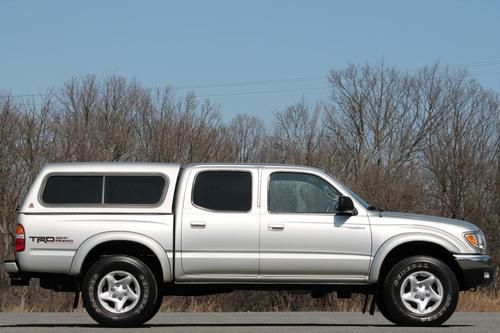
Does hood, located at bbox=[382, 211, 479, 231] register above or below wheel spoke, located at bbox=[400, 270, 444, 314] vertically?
above

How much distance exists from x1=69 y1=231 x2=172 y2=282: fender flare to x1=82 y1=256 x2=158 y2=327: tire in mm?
169

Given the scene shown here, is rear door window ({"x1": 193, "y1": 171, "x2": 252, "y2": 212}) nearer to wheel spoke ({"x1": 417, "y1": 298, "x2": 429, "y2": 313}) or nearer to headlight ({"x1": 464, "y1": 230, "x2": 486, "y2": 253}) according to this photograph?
wheel spoke ({"x1": 417, "y1": 298, "x2": 429, "y2": 313})

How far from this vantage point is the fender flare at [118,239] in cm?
1215

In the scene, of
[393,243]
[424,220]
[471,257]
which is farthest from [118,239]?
[471,257]

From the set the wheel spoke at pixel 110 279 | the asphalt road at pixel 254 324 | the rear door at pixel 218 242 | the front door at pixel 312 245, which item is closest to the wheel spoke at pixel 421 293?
the asphalt road at pixel 254 324

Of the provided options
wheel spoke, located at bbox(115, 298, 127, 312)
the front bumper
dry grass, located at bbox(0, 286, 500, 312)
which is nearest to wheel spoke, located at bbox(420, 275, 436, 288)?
the front bumper

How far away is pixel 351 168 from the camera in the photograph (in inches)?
1667

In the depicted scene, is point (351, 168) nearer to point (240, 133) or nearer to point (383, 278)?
point (240, 133)

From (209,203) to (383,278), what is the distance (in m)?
2.32

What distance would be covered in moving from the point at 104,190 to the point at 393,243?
3542 millimetres

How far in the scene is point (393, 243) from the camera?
1227cm

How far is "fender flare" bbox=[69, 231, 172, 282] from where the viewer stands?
39.9 ft

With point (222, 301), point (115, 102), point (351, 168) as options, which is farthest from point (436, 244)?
point (115, 102)

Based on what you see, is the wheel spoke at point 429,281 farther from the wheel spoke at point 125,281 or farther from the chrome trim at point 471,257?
the wheel spoke at point 125,281
